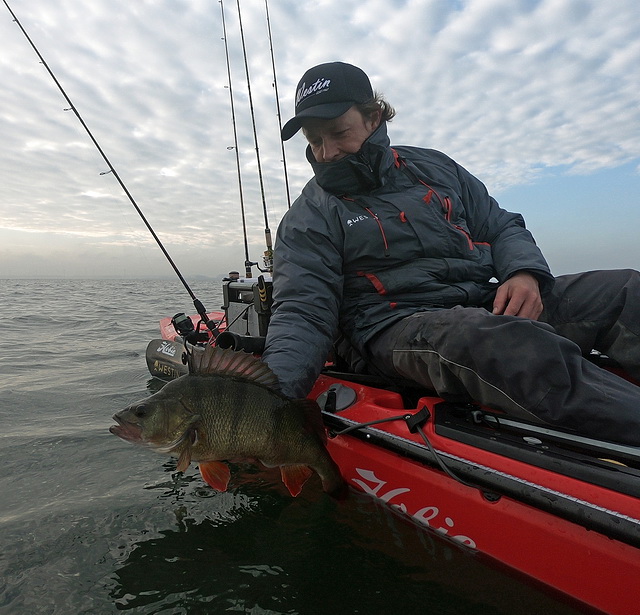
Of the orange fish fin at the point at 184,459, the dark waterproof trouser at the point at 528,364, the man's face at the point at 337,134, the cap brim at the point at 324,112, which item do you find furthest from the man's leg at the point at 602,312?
the orange fish fin at the point at 184,459

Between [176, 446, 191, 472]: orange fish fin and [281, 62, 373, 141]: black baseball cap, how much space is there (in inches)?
78.6

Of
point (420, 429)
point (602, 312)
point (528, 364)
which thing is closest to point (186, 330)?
point (420, 429)

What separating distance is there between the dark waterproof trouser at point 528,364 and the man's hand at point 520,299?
353 millimetres

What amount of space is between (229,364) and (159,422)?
0.39 metres

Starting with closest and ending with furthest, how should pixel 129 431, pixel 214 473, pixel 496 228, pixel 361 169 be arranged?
pixel 129 431 → pixel 214 473 → pixel 361 169 → pixel 496 228

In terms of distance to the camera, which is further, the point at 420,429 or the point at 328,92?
the point at 328,92

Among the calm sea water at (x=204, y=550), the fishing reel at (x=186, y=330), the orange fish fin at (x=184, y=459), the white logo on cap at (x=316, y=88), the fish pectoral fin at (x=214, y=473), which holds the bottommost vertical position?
the calm sea water at (x=204, y=550)

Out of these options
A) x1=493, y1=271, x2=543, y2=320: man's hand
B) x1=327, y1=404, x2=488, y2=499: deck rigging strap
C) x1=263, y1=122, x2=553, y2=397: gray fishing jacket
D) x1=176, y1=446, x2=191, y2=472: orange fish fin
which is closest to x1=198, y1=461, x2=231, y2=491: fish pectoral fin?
x1=176, y1=446, x2=191, y2=472: orange fish fin

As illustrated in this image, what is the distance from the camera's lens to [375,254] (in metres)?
2.76

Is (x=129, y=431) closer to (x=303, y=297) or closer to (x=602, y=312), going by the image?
(x=303, y=297)

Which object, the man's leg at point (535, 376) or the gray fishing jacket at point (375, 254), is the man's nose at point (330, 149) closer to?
the gray fishing jacket at point (375, 254)

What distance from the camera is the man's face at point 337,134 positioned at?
2.84 metres

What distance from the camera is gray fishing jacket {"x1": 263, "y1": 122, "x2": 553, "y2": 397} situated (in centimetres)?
265

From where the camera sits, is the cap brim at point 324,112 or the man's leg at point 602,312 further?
the cap brim at point 324,112
